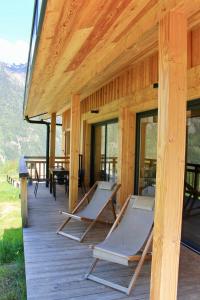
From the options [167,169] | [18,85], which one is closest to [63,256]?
[167,169]

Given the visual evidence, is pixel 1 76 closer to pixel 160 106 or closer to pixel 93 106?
pixel 93 106

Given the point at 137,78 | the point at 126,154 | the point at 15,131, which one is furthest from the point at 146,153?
the point at 15,131

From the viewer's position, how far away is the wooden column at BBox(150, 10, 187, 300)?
212 centimetres

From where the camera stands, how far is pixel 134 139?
555 cm

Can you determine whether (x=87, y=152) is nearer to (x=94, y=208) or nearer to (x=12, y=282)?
(x=94, y=208)

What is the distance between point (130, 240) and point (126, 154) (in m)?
2.40

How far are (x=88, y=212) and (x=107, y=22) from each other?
9.87ft

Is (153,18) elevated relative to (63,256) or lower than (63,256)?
elevated

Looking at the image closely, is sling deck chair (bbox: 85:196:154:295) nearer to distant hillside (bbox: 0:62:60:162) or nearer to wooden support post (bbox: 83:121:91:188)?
wooden support post (bbox: 83:121:91:188)

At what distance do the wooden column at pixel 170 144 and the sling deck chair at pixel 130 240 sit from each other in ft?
2.45

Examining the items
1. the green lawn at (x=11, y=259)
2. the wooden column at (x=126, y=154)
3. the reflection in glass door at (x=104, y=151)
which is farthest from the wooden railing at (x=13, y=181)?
the wooden column at (x=126, y=154)

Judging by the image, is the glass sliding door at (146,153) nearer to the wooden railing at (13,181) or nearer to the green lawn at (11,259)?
the green lawn at (11,259)

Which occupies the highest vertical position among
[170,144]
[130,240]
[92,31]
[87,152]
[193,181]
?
[92,31]

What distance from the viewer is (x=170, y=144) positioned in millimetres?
2127
